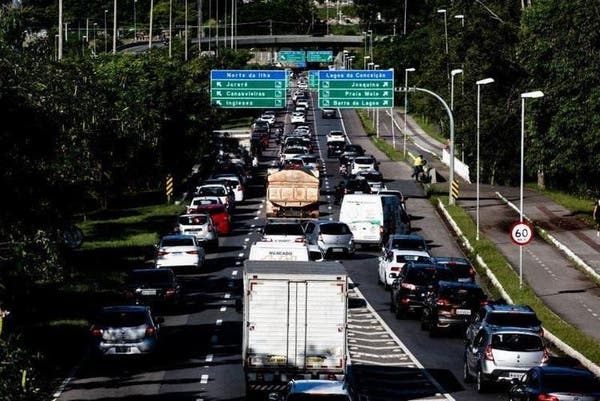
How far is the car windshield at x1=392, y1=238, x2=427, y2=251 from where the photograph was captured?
56.0m

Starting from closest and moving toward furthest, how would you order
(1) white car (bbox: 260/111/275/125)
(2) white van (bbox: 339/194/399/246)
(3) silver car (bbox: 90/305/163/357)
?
(3) silver car (bbox: 90/305/163/357) < (2) white van (bbox: 339/194/399/246) < (1) white car (bbox: 260/111/275/125)

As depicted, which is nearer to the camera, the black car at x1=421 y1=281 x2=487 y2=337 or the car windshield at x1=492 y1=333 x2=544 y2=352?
the car windshield at x1=492 y1=333 x2=544 y2=352

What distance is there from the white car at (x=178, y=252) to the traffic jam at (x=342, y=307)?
5 cm

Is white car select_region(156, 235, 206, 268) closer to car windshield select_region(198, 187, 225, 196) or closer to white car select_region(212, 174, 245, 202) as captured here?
car windshield select_region(198, 187, 225, 196)

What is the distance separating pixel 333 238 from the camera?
6184 cm

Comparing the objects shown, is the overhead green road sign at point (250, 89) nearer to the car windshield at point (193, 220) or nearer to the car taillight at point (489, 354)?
the car windshield at point (193, 220)

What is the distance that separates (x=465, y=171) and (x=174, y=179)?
67.1ft

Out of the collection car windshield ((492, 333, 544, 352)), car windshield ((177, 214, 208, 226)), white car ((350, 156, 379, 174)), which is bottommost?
white car ((350, 156, 379, 174))

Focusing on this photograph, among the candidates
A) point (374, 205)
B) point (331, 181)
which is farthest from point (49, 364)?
point (331, 181)

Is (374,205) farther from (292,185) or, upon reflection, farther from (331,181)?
(331,181)

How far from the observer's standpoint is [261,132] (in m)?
131

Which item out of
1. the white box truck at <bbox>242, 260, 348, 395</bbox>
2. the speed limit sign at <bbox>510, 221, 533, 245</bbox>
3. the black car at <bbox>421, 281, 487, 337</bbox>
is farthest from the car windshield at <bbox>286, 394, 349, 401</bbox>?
the speed limit sign at <bbox>510, 221, 533, 245</bbox>

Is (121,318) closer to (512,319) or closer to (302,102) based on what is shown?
(512,319)

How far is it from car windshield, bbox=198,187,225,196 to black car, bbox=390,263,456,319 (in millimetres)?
29999
